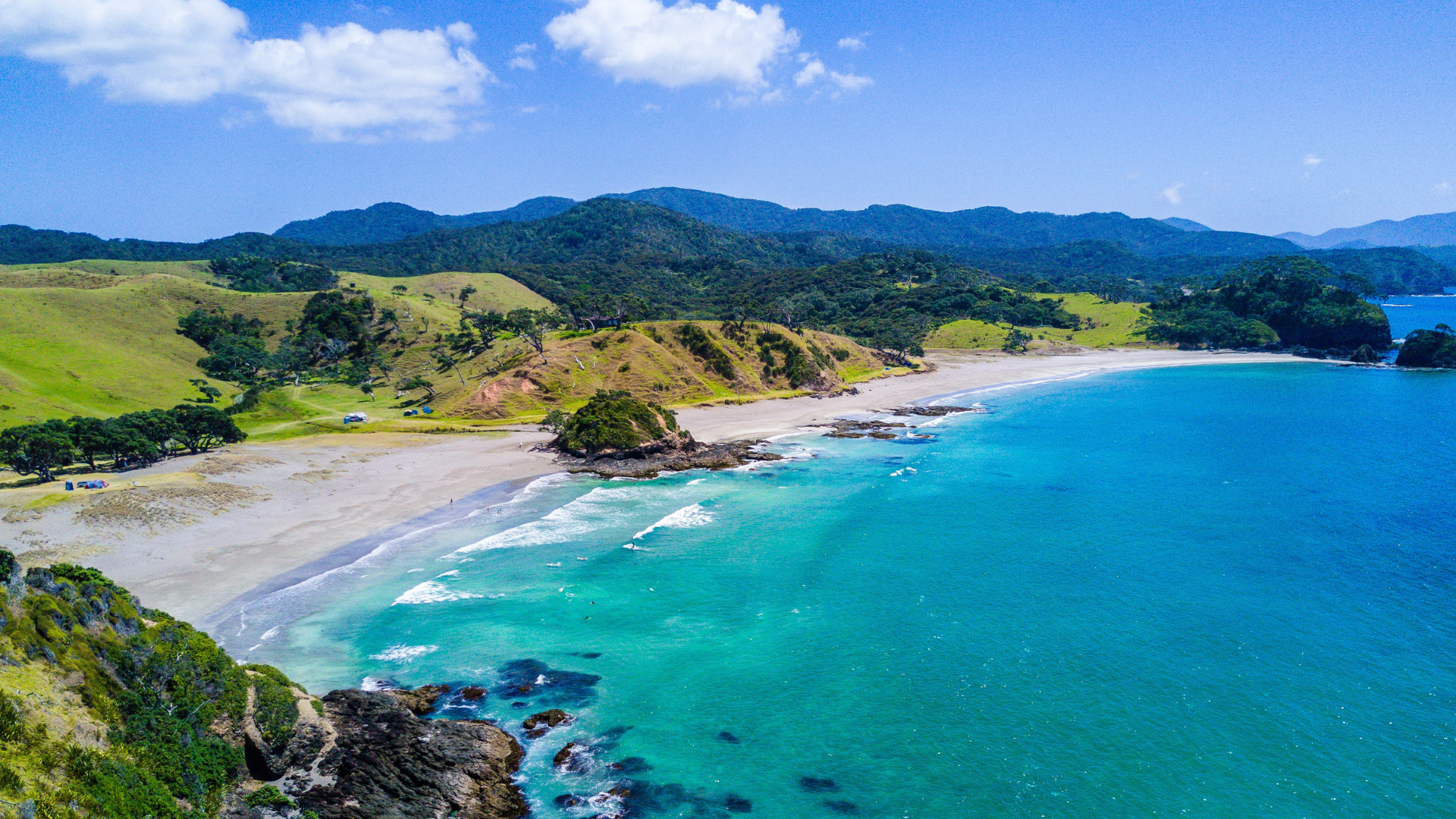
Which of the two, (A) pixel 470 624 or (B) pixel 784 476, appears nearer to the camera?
(A) pixel 470 624

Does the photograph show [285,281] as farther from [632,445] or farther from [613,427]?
[632,445]

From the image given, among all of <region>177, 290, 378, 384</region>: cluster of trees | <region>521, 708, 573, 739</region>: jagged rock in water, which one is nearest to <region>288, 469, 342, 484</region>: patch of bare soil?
<region>521, 708, 573, 739</region>: jagged rock in water

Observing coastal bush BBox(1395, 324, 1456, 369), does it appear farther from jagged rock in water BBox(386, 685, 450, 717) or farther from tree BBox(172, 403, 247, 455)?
tree BBox(172, 403, 247, 455)

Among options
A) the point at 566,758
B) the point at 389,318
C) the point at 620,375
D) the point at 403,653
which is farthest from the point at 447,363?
the point at 566,758

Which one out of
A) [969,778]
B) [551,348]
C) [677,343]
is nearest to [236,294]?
[551,348]

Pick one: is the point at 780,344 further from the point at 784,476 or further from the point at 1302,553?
the point at 1302,553

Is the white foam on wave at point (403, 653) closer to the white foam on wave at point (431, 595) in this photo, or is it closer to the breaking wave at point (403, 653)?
the breaking wave at point (403, 653)
